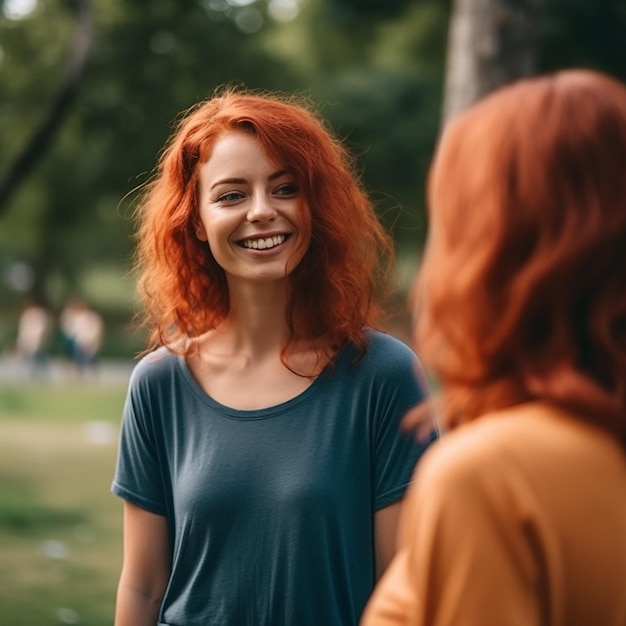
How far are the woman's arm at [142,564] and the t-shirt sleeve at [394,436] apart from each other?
498mm

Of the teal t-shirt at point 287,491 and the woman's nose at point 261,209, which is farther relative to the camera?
the woman's nose at point 261,209

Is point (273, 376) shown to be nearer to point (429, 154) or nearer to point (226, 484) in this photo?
point (226, 484)

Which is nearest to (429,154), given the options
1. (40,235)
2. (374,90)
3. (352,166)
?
(374,90)

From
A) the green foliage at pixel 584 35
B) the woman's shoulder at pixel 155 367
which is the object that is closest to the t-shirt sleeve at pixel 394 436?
the woman's shoulder at pixel 155 367

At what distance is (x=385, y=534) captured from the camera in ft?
8.40

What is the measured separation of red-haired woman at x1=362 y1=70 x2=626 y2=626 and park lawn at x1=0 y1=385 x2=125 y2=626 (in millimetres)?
5522

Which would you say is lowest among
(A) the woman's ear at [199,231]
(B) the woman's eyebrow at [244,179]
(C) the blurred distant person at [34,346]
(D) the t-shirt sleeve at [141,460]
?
(C) the blurred distant person at [34,346]

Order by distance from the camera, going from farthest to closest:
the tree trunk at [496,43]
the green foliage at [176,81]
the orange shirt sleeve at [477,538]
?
1. the green foliage at [176,81]
2. the tree trunk at [496,43]
3. the orange shirt sleeve at [477,538]

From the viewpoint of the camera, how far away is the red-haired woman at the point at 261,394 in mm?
2492

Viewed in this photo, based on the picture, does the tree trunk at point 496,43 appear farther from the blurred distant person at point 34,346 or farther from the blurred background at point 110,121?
the blurred distant person at point 34,346

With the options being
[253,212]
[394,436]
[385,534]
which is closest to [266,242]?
[253,212]

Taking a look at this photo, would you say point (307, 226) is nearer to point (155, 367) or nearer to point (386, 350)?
point (386, 350)

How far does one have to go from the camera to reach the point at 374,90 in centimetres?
2720

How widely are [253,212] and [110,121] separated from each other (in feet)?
88.3
